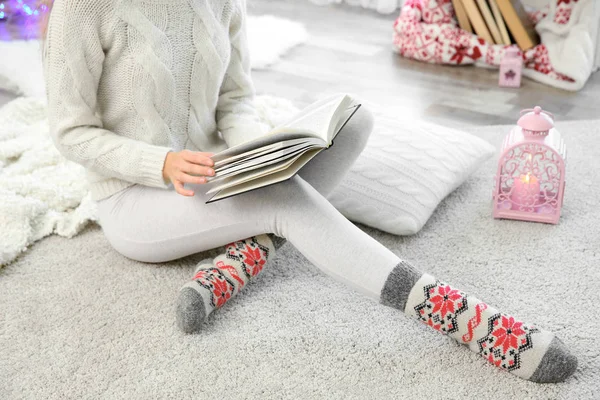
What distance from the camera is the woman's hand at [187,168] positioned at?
1.19 meters

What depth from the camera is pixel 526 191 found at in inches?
63.2

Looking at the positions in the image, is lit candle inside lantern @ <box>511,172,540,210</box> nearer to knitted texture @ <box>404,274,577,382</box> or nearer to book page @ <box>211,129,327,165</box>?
knitted texture @ <box>404,274,577,382</box>

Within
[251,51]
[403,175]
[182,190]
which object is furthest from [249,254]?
[251,51]

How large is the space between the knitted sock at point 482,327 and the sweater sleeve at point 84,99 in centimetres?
45

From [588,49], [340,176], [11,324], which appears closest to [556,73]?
[588,49]

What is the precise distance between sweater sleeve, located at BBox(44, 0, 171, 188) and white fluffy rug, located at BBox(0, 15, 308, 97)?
1038 mm

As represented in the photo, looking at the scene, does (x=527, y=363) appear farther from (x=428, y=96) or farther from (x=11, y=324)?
(x=428, y=96)

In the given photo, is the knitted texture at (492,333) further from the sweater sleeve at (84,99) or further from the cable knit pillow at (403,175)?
the sweater sleeve at (84,99)

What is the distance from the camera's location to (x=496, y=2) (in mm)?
2488

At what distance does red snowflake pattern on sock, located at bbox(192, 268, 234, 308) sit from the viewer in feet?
4.38

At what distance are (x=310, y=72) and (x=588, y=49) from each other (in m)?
0.89

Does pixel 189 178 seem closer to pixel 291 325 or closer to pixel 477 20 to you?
pixel 291 325

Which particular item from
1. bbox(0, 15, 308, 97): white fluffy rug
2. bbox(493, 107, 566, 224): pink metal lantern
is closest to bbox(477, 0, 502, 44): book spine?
bbox(0, 15, 308, 97): white fluffy rug

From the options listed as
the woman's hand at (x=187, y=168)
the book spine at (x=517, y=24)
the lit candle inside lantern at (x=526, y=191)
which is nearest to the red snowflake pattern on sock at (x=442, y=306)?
the woman's hand at (x=187, y=168)
